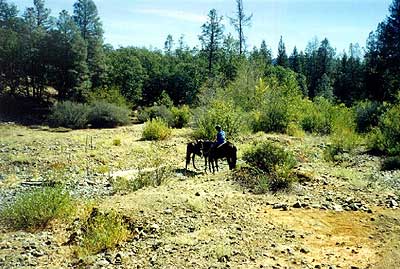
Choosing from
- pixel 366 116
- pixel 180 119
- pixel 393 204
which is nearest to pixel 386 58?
pixel 366 116

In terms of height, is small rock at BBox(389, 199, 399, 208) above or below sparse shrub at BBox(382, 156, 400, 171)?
below

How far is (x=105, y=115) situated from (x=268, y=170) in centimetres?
2573

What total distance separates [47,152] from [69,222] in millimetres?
13174

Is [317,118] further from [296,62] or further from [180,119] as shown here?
[296,62]

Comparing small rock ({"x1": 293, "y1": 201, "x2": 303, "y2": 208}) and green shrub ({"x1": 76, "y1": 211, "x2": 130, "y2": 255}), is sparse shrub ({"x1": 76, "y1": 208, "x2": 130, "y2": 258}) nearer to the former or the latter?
green shrub ({"x1": 76, "y1": 211, "x2": 130, "y2": 255})

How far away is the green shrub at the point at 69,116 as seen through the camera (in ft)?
114

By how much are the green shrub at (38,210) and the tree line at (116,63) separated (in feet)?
90.2

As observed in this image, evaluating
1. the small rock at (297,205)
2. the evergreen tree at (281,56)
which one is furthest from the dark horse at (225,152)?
the evergreen tree at (281,56)

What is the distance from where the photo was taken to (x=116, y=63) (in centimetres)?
4675

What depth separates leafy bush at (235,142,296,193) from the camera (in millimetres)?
11883

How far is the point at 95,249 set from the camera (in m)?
8.13

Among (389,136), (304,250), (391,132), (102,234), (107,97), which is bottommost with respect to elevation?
(304,250)

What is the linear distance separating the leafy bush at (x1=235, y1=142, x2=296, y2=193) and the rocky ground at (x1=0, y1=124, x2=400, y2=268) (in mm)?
338

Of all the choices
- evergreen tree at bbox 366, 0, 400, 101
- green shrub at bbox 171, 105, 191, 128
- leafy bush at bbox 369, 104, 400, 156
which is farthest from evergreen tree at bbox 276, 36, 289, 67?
leafy bush at bbox 369, 104, 400, 156
